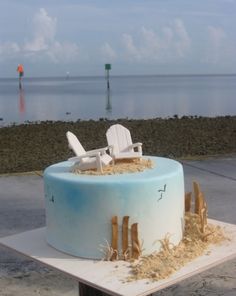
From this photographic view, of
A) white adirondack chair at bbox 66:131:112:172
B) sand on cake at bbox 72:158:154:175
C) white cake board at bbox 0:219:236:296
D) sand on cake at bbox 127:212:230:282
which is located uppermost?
white adirondack chair at bbox 66:131:112:172

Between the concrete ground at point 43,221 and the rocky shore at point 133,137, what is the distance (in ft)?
3.96

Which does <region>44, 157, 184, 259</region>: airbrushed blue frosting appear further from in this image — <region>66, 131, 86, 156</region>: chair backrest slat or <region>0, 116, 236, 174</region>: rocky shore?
<region>0, 116, 236, 174</region>: rocky shore

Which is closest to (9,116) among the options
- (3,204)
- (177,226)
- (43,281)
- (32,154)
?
(32,154)

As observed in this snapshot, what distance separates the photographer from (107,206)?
2.57 m

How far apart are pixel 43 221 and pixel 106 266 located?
317 centimetres

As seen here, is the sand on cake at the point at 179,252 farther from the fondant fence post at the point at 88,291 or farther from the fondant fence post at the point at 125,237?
the fondant fence post at the point at 88,291

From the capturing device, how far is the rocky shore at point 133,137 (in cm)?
962

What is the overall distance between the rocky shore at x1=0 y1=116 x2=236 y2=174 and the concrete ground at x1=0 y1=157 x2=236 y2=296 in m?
1.21

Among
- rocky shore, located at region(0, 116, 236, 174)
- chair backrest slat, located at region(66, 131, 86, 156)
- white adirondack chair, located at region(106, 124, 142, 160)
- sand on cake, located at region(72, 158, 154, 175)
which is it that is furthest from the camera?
rocky shore, located at region(0, 116, 236, 174)

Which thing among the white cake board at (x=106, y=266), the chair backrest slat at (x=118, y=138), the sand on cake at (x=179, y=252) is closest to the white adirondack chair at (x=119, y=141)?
the chair backrest slat at (x=118, y=138)

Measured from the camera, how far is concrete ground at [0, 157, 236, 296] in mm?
3994

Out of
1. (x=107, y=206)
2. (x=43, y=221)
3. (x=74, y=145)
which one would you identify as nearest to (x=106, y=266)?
(x=107, y=206)

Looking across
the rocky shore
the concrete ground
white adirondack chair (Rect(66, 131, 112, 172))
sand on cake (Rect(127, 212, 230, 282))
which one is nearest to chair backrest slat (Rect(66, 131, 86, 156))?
white adirondack chair (Rect(66, 131, 112, 172))

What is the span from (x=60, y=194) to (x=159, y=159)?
72cm
